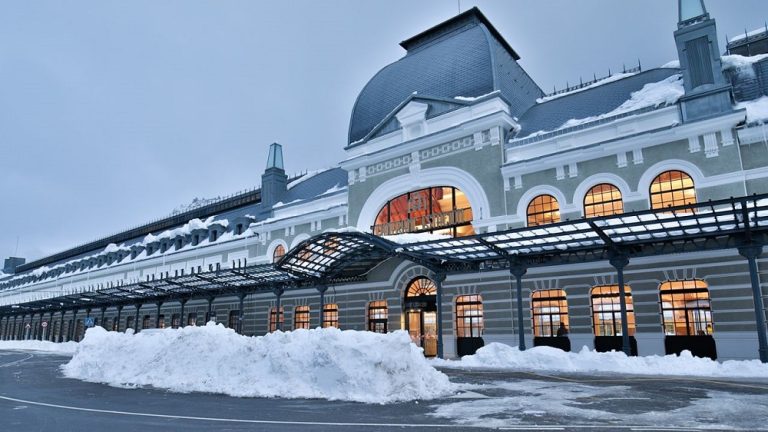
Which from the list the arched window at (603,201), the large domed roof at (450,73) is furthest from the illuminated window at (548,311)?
the large domed roof at (450,73)

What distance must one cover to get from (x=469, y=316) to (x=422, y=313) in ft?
10.2

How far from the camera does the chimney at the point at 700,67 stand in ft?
65.3

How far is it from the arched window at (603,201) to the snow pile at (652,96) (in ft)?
11.0

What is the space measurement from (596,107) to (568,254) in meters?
8.12

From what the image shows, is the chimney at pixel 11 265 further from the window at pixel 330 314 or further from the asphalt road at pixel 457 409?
the asphalt road at pixel 457 409

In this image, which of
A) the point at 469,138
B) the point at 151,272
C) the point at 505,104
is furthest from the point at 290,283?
the point at 151,272

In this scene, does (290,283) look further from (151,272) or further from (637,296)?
(151,272)

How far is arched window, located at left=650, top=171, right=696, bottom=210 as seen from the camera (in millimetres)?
19922

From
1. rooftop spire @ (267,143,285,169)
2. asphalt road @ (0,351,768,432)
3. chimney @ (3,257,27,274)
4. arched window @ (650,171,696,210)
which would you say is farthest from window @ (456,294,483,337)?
chimney @ (3,257,27,274)

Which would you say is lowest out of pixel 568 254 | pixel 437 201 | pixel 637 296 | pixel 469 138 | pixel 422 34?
pixel 637 296

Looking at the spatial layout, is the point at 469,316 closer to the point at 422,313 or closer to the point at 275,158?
the point at 422,313

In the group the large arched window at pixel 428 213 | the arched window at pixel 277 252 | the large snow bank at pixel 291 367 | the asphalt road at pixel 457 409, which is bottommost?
the asphalt road at pixel 457 409

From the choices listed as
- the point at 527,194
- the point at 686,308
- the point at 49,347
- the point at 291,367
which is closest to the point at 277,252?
the point at 527,194

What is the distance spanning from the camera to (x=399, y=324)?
27.4 meters
